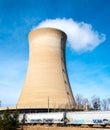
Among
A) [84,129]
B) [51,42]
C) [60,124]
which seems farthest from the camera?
[51,42]

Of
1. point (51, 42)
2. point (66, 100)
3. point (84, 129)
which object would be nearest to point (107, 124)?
point (84, 129)

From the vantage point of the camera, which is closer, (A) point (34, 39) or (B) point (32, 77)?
(B) point (32, 77)

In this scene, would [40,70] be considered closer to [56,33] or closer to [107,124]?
[56,33]

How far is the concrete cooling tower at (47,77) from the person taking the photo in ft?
86.1

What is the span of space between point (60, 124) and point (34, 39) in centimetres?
1099

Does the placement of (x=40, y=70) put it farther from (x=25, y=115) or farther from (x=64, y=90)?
(x=25, y=115)

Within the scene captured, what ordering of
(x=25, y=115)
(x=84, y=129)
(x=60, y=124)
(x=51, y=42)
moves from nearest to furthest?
1. (x=84, y=129)
2. (x=60, y=124)
3. (x=25, y=115)
4. (x=51, y=42)

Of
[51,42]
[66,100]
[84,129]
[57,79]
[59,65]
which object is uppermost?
[51,42]

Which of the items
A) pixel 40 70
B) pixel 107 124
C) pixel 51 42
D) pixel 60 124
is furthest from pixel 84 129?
pixel 51 42

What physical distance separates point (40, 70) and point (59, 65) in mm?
2189

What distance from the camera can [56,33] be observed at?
92.8ft

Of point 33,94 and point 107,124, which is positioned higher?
point 33,94

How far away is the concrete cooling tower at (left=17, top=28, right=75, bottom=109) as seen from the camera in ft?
86.1

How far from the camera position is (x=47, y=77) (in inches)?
1037
